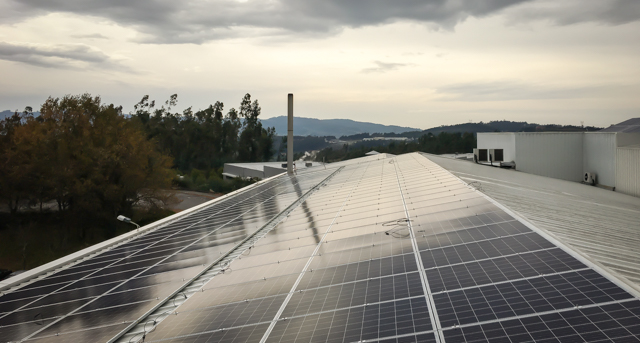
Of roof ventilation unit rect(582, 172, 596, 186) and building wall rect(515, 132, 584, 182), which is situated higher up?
building wall rect(515, 132, 584, 182)

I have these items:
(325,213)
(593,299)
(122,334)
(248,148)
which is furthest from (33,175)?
(248,148)

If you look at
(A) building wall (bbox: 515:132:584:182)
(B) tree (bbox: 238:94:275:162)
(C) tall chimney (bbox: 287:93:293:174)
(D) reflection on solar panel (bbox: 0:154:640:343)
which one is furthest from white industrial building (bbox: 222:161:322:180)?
(D) reflection on solar panel (bbox: 0:154:640:343)

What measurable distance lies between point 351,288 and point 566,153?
125 ft

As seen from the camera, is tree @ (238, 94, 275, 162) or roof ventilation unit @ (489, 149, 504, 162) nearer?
roof ventilation unit @ (489, 149, 504, 162)

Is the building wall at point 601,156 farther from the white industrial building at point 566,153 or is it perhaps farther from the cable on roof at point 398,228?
the cable on roof at point 398,228

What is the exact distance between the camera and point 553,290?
7520 mm

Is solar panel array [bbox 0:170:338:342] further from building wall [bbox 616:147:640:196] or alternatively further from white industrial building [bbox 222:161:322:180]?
white industrial building [bbox 222:161:322:180]

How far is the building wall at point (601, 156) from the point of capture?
114 feet

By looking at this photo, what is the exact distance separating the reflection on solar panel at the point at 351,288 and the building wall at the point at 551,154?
26363 mm

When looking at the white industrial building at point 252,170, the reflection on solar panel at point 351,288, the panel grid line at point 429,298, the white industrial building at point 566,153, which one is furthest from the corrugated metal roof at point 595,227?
the white industrial building at point 252,170

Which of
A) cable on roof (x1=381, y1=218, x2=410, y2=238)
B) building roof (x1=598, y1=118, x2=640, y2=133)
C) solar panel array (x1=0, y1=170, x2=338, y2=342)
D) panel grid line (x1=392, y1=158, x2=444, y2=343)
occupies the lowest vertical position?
solar panel array (x1=0, y1=170, x2=338, y2=342)

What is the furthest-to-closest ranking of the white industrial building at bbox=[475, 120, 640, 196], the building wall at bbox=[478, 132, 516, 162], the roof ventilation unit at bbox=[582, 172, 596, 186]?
the building wall at bbox=[478, 132, 516, 162] < the roof ventilation unit at bbox=[582, 172, 596, 186] < the white industrial building at bbox=[475, 120, 640, 196]

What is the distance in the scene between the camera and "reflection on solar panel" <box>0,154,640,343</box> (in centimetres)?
707

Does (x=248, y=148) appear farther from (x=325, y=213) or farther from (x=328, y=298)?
(x=328, y=298)
